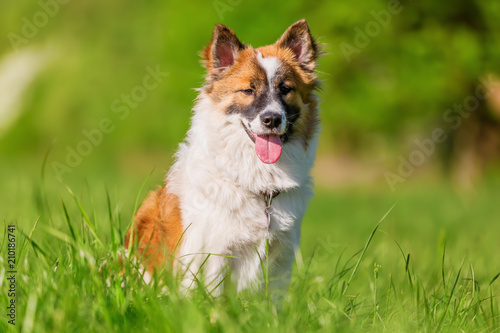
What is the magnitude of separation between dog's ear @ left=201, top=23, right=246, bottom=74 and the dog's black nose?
2.10 feet

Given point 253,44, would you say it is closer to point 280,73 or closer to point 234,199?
point 280,73

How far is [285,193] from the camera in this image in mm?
4078

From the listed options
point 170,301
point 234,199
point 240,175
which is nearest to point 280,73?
point 240,175

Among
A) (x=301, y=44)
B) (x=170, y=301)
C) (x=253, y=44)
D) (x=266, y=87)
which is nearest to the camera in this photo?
(x=170, y=301)

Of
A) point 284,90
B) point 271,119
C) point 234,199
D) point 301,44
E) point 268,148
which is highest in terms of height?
point 301,44

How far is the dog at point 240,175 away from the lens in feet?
12.6

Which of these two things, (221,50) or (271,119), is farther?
(221,50)

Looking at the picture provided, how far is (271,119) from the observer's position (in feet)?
12.8

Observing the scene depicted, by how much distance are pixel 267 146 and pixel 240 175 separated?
281 mm

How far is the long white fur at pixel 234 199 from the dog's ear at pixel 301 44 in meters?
0.69

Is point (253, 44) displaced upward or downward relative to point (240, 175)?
upward

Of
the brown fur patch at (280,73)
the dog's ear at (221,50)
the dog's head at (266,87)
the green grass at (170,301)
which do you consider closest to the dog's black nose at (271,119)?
the dog's head at (266,87)

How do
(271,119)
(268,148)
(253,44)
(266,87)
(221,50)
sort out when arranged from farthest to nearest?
1. (253,44)
2. (221,50)
3. (266,87)
4. (268,148)
5. (271,119)

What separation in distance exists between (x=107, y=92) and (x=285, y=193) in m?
14.2
